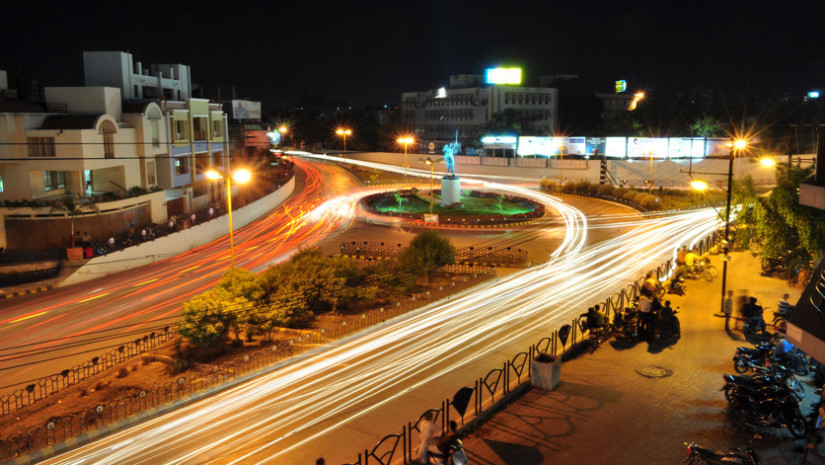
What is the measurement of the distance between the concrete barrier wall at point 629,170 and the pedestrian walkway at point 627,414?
41784 millimetres

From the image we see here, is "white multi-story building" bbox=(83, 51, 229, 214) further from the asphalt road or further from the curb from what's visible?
the curb

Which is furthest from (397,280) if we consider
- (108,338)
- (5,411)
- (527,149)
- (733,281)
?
(527,149)

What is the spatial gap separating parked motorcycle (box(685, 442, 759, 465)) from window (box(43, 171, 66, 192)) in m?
32.9

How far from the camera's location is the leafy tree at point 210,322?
706 inches

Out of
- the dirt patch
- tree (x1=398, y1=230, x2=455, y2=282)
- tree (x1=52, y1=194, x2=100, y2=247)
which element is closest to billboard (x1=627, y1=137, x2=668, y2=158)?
tree (x1=398, y1=230, x2=455, y2=282)

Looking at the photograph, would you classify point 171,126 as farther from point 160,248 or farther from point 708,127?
point 708,127

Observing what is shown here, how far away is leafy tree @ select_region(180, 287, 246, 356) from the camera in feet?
58.9

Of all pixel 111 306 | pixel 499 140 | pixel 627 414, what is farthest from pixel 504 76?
pixel 627 414

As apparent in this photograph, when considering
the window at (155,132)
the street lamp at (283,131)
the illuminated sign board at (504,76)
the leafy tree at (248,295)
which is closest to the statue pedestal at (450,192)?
the window at (155,132)

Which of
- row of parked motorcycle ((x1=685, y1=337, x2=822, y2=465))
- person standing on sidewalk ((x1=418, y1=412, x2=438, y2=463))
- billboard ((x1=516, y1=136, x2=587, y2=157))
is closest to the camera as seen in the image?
row of parked motorcycle ((x1=685, y1=337, x2=822, y2=465))

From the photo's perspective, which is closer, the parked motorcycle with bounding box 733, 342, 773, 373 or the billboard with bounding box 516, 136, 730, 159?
the parked motorcycle with bounding box 733, 342, 773, 373

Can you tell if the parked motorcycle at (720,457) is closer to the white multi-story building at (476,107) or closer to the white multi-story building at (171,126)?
the white multi-story building at (171,126)

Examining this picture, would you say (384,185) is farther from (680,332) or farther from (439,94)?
(680,332)

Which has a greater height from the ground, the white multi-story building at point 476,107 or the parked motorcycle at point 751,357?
the white multi-story building at point 476,107
